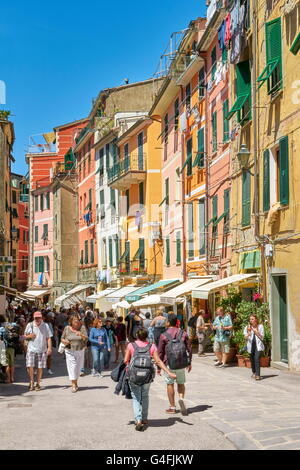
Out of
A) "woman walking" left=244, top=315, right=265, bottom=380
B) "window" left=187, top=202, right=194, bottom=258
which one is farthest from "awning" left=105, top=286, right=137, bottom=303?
"woman walking" left=244, top=315, right=265, bottom=380

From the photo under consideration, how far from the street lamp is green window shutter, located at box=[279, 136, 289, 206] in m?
2.94

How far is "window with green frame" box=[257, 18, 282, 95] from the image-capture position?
18.5 meters

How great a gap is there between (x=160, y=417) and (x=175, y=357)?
966 millimetres

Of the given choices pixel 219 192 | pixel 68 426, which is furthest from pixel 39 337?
pixel 219 192

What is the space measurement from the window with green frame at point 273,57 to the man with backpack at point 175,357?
8848mm

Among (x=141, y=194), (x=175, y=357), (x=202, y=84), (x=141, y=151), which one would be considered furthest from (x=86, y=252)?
(x=175, y=357)

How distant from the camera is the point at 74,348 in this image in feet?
50.0

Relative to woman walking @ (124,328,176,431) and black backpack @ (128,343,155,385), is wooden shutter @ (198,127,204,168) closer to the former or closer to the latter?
woman walking @ (124,328,176,431)

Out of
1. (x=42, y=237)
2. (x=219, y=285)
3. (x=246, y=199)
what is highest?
(x=42, y=237)

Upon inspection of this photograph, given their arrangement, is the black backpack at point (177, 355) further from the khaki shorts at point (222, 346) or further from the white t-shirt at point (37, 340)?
the khaki shorts at point (222, 346)

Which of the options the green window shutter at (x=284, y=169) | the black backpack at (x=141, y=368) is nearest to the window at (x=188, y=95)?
the green window shutter at (x=284, y=169)

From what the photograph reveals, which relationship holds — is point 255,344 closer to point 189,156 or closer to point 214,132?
point 214,132

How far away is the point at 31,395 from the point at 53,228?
48203 mm

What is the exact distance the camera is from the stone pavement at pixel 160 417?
9.13 m
